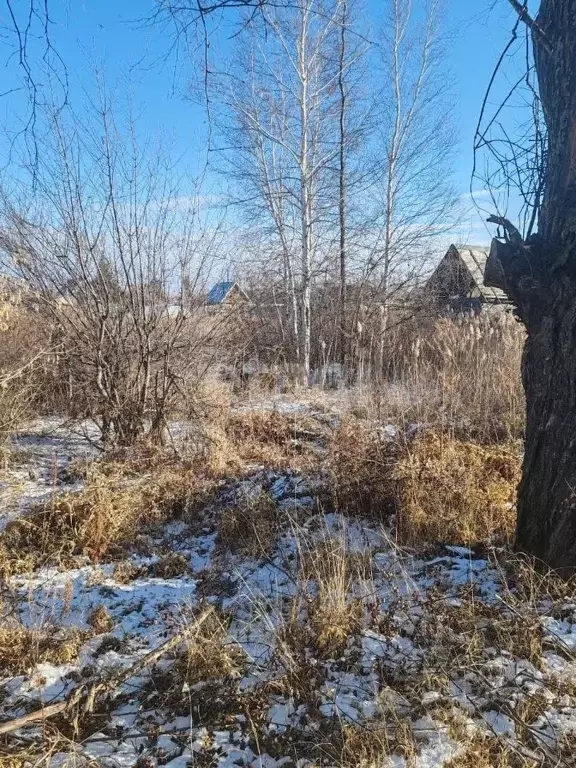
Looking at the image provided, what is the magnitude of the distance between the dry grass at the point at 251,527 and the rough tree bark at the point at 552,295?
164cm

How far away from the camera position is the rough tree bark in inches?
82.8

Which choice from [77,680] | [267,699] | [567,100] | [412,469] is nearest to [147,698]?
[77,680]

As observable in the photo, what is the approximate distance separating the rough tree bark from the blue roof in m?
4.01

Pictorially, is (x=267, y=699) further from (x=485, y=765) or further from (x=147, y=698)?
(x=485, y=765)

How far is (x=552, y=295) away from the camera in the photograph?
7.20 ft

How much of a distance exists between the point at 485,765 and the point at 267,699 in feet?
2.64

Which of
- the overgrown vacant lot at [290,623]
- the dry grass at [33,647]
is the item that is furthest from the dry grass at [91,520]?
the dry grass at [33,647]

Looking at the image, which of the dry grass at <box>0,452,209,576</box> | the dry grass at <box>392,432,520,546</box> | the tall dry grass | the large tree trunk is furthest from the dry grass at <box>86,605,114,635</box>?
the tall dry grass

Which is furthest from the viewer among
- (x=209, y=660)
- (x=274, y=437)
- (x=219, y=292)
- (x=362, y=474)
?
(x=219, y=292)

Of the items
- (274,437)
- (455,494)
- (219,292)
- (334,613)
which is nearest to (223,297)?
(219,292)

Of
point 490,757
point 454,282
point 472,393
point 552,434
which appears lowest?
point 490,757

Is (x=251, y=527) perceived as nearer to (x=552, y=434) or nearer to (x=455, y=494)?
(x=455, y=494)

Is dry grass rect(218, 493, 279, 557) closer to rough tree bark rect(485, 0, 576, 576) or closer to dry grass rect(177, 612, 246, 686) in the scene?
dry grass rect(177, 612, 246, 686)

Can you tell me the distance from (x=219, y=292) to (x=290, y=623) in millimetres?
4613
